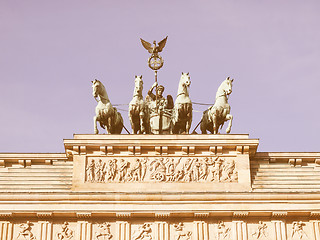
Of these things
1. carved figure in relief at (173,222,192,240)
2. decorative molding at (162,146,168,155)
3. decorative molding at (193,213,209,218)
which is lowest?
carved figure in relief at (173,222,192,240)

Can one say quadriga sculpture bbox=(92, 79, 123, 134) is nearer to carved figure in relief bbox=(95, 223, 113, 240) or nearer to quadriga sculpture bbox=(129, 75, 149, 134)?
quadriga sculpture bbox=(129, 75, 149, 134)

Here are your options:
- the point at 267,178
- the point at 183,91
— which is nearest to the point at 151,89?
the point at 183,91

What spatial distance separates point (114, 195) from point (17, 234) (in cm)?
355

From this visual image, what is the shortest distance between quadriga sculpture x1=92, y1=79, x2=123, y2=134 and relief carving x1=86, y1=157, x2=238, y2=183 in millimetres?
1763

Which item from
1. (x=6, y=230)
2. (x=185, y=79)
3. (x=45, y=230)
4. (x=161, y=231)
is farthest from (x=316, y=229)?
(x=6, y=230)

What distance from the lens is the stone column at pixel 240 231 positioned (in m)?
32.2

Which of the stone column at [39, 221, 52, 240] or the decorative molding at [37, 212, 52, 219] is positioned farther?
the decorative molding at [37, 212, 52, 219]

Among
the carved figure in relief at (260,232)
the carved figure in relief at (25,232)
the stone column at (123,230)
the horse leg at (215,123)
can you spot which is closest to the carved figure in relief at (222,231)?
the carved figure in relief at (260,232)

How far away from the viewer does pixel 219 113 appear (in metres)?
34.8

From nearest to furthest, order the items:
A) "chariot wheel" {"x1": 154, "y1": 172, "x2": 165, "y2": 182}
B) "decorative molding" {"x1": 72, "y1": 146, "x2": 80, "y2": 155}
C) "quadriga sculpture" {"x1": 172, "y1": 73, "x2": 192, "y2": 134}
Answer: "chariot wheel" {"x1": 154, "y1": 172, "x2": 165, "y2": 182} → "decorative molding" {"x1": 72, "y1": 146, "x2": 80, "y2": 155} → "quadriga sculpture" {"x1": 172, "y1": 73, "x2": 192, "y2": 134}

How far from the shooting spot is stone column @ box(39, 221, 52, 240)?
1268 inches

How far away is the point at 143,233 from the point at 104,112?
5.07 meters

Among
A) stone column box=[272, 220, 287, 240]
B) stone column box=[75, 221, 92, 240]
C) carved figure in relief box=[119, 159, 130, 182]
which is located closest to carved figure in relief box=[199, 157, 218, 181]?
carved figure in relief box=[119, 159, 130, 182]

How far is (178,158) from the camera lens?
1331 inches
